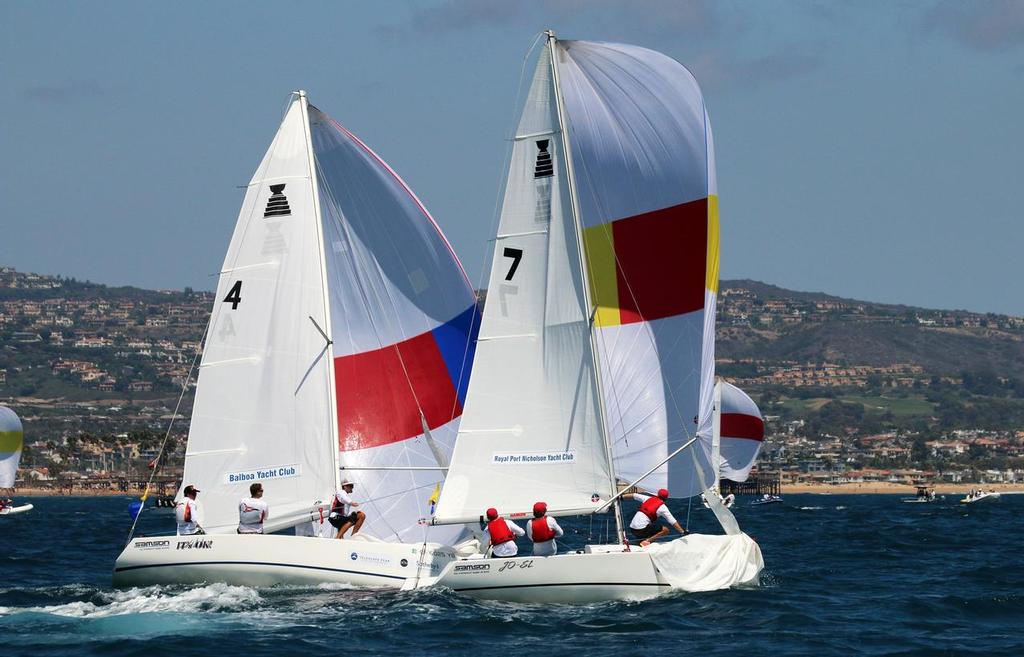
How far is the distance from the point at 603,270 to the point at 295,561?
20.4 feet

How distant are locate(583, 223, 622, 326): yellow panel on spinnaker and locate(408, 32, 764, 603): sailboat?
0.07 feet

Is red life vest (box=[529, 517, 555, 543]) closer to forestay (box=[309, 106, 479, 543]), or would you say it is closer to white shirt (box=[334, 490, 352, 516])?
white shirt (box=[334, 490, 352, 516])

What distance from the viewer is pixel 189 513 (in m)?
24.6

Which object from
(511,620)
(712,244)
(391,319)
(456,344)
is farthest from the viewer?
(456,344)

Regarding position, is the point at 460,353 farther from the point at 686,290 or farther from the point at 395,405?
the point at 686,290

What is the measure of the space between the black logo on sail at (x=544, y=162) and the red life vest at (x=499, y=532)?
4.97 metres

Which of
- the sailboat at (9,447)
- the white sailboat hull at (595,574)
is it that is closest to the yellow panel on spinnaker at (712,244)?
the white sailboat hull at (595,574)

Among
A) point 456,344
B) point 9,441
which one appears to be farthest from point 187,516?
point 9,441

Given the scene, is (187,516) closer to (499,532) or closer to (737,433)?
(499,532)

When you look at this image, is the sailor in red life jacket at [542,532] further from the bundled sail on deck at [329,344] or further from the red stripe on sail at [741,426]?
the red stripe on sail at [741,426]

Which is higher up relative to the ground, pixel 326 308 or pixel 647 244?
pixel 647 244

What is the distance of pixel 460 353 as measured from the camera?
2778 cm

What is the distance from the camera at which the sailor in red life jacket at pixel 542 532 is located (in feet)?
70.6

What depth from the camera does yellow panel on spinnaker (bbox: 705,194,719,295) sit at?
75.0 feet
